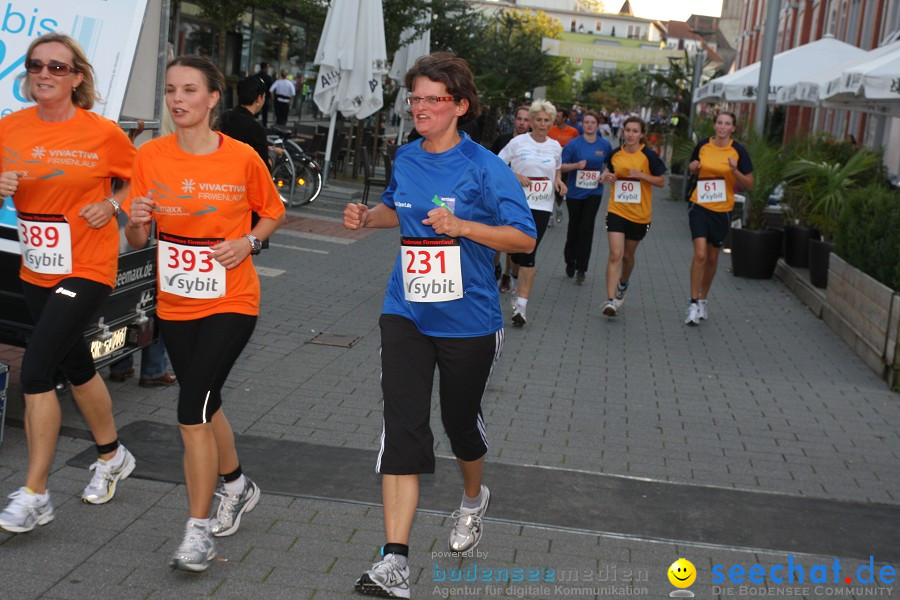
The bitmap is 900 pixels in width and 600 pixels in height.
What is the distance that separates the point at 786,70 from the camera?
20.5m

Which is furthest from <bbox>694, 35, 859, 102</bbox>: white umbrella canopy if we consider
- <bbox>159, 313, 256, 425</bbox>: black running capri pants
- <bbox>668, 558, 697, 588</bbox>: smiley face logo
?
<bbox>159, 313, 256, 425</bbox>: black running capri pants

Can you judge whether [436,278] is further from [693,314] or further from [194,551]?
[693,314]

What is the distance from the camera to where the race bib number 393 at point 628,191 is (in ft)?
36.9

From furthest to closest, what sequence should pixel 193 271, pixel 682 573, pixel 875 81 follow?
pixel 875 81 < pixel 682 573 < pixel 193 271

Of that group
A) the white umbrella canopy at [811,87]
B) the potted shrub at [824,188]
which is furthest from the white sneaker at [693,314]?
the white umbrella canopy at [811,87]

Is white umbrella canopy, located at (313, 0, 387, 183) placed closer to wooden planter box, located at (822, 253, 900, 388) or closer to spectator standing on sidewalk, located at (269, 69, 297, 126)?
wooden planter box, located at (822, 253, 900, 388)

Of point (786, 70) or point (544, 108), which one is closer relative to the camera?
point (544, 108)

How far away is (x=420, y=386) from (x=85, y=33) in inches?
144

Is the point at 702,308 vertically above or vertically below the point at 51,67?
below

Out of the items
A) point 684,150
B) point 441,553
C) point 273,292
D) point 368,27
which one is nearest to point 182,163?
point 441,553

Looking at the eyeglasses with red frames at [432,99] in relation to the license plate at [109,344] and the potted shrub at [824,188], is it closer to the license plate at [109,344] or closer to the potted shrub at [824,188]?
the license plate at [109,344]

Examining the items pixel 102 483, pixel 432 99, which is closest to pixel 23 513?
pixel 102 483

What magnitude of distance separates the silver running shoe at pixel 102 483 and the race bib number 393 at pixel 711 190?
7.51 meters

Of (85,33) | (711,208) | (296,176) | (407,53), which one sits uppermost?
(407,53)
